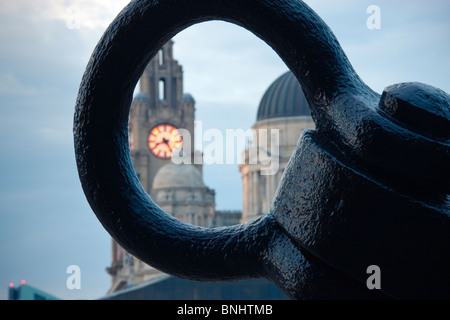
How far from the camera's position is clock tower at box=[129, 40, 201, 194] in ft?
233

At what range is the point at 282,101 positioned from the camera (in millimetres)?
63406

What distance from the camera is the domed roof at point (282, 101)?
62.7 metres

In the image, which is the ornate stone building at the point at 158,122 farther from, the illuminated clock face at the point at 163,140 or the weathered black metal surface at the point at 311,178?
the weathered black metal surface at the point at 311,178

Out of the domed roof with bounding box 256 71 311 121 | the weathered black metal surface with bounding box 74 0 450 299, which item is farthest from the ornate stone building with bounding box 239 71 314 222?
the weathered black metal surface with bounding box 74 0 450 299

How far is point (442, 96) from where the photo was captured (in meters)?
2.13

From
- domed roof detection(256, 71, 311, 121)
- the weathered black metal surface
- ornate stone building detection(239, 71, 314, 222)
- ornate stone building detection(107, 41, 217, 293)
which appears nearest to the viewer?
the weathered black metal surface

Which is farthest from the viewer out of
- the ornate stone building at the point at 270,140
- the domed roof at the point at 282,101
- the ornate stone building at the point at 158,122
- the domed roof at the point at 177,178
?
the ornate stone building at the point at 158,122

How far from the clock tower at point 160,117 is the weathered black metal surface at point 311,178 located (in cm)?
6811

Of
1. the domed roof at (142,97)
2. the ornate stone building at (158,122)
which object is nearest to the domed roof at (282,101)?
the ornate stone building at (158,122)

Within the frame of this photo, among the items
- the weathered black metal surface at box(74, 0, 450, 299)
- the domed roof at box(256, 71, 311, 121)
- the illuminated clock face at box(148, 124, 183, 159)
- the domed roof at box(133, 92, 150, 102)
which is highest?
the domed roof at box(133, 92, 150, 102)

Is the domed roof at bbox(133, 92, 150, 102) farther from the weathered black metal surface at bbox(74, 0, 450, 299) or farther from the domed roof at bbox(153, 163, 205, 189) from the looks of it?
the weathered black metal surface at bbox(74, 0, 450, 299)

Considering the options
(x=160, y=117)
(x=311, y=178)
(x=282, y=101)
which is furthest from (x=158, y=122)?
(x=311, y=178)

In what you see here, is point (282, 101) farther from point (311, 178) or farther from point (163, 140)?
point (311, 178)

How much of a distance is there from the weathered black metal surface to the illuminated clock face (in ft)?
225
